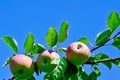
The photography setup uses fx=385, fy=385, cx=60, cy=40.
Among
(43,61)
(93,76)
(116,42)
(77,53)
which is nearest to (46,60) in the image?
(43,61)

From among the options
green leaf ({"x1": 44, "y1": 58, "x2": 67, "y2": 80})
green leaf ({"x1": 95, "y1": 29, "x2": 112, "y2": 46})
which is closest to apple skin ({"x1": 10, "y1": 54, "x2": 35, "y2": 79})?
green leaf ({"x1": 44, "y1": 58, "x2": 67, "y2": 80})

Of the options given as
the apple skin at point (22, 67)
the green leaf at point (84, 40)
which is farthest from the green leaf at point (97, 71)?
the apple skin at point (22, 67)

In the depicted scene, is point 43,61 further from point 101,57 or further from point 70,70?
point 101,57

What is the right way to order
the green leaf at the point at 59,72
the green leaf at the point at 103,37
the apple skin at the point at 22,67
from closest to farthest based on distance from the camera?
the green leaf at the point at 59,72, the apple skin at the point at 22,67, the green leaf at the point at 103,37

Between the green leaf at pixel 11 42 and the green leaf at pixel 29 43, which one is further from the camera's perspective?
the green leaf at pixel 11 42

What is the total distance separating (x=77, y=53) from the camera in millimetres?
1929

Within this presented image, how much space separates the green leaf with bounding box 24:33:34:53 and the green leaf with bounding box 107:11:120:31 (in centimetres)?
43

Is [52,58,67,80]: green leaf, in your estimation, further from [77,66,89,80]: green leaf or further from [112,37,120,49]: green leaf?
[112,37,120,49]: green leaf

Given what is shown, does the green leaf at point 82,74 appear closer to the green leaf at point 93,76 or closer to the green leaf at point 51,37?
the green leaf at point 93,76

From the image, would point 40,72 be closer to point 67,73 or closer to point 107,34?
point 67,73

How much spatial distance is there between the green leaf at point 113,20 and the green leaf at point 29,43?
43 centimetres

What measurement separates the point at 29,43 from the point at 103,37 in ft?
1.26

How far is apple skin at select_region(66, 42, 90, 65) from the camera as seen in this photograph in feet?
6.14

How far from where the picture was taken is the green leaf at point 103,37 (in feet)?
6.40
